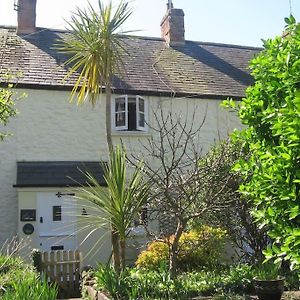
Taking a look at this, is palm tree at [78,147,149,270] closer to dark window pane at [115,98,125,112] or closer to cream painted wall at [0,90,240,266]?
cream painted wall at [0,90,240,266]

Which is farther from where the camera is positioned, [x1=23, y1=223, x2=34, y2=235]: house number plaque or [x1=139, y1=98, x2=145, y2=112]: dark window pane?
[x1=139, y1=98, x2=145, y2=112]: dark window pane

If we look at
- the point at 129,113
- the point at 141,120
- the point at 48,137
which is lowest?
the point at 48,137

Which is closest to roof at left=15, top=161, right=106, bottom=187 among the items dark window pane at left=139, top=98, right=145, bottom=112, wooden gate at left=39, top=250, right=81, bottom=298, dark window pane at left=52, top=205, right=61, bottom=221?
dark window pane at left=52, top=205, right=61, bottom=221

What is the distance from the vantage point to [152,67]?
18.5 m

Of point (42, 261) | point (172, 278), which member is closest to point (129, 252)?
point (42, 261)

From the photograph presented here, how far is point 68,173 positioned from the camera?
48.7 feet

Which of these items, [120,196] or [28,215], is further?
[28,215]

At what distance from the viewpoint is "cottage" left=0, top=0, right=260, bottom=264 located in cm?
1455

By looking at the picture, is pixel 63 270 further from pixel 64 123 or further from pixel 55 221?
pixel 64 123

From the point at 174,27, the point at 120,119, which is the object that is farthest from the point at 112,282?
the point at 174,27

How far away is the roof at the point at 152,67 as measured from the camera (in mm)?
16188

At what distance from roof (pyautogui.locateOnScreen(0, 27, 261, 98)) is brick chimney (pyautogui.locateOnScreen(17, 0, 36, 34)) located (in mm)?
319

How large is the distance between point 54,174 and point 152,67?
639 cm

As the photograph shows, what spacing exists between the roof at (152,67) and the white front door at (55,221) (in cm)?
384
